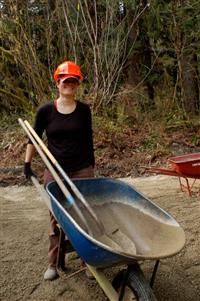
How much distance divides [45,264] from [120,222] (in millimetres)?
918

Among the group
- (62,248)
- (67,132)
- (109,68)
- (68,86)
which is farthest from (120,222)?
(109,68)

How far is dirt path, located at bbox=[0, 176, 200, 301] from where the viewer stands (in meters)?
3.43

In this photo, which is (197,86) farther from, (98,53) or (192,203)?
(192,203)

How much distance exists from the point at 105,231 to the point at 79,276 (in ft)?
1.94

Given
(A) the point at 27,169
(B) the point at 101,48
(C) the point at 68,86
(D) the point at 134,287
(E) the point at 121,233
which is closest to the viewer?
(D) the point at 134,287

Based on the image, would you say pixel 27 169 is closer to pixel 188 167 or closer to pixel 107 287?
pixel 107 287

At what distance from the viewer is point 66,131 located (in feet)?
11.6

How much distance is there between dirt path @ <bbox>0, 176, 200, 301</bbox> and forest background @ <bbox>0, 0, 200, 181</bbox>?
237 cm

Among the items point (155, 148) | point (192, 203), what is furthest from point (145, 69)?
point (192, 203)

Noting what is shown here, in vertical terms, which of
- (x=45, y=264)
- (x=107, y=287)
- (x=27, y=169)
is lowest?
(x=45, y=264)

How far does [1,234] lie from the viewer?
4742 mm

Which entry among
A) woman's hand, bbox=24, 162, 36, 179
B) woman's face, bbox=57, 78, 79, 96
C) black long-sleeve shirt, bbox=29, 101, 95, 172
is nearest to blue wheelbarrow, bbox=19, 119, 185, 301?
black long-sleeve shirt, bbox=29, 101, 95, 172

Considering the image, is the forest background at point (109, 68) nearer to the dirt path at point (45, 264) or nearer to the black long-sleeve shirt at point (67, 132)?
the dirt path at point (45, 264)

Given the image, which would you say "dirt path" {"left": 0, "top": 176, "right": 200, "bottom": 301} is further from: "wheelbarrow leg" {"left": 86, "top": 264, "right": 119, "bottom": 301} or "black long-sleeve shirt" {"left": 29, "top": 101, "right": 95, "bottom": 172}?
"black long-sleeve shirt" {"left": 29, "top": 101, "right": 95, "bottom": 172}
